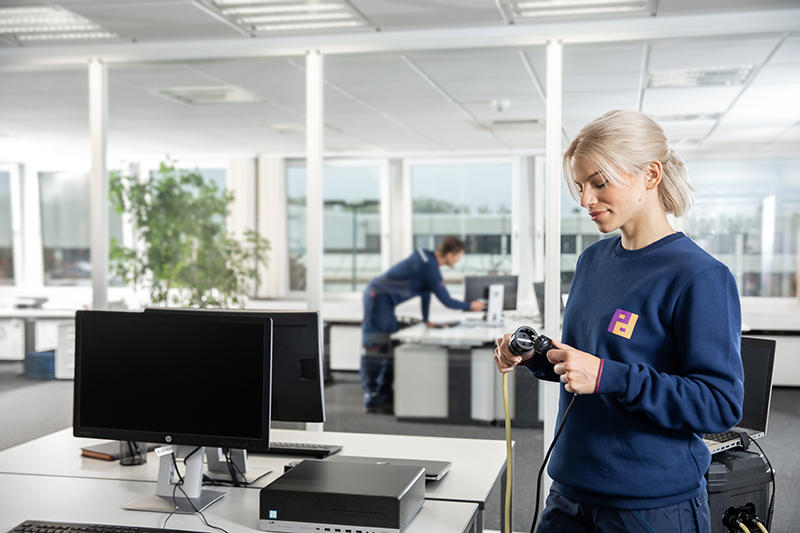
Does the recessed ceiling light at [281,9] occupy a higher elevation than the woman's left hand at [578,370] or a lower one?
higher

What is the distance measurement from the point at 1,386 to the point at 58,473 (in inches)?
89.0

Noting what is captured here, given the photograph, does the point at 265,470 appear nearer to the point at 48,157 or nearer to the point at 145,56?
the point at 145,56

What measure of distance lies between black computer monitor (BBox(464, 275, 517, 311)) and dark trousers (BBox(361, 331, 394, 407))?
0.56m

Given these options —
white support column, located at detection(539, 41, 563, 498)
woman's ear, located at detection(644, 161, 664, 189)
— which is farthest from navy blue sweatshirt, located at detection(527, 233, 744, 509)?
white support column, located at detection(539, 41, 563, 498)

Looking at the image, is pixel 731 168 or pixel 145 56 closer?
pixel 731 168

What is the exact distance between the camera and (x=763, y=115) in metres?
3.85

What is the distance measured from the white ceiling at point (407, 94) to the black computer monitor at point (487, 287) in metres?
0.72

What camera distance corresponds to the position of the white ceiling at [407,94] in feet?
11.6

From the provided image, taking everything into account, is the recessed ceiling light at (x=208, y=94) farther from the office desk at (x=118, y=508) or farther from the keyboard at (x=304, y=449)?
the office desk at (x=118, y=508)

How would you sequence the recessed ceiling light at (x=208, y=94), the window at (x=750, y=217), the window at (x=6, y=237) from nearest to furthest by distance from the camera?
the window at (x=750, y=217) → the recessed ceiling light at (x=208, y=94) → the window at (x=6, y=237)

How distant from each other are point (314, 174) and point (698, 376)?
113 inches

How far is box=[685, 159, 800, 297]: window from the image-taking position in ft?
12.3

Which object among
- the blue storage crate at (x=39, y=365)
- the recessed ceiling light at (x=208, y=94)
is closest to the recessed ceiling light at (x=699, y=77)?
the recessed ceiling light at (x=208, y=94)

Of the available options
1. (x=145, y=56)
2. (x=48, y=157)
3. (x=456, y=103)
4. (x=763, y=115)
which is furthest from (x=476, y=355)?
(x=48, y=157)
